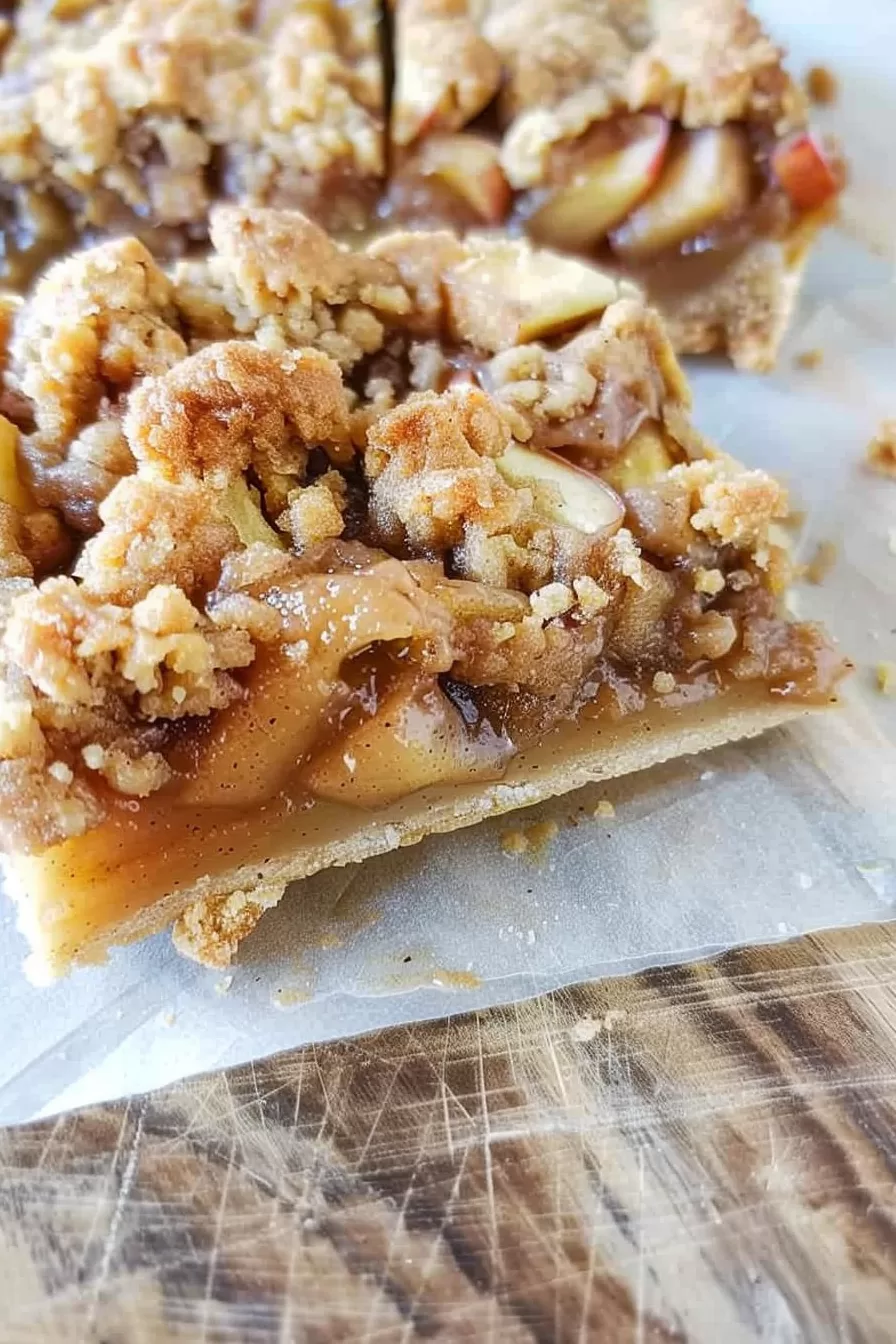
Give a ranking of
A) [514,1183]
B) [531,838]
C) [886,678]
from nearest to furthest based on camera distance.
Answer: [514,1183] < [531,838] < [886,678]

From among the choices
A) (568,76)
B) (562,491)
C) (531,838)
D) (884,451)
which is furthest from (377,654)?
(568,76)

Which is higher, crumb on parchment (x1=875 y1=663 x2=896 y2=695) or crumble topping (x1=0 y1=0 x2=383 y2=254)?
crumble topping (x1=0 y1=0 x2=383 y2=254)

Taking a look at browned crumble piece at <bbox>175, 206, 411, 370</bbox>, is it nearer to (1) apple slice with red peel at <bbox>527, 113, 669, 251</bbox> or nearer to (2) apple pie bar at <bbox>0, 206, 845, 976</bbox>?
(2) apple pie bar at <bbox>0, 206, 845, 976</bbox>

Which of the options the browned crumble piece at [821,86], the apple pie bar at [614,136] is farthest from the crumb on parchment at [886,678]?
the browned crumble piece at [821,86]

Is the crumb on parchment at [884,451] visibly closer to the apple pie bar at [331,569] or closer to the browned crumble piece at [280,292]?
the apple pie bar at [331,569]

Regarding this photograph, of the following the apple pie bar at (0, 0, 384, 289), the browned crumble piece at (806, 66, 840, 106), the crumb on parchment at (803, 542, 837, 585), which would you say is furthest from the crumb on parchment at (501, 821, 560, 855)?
the browned crumble piece at (806, 66, 840, 106)

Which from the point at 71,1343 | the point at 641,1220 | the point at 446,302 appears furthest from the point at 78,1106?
the point at 446,302

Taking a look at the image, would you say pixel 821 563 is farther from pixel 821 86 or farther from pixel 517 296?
pixel 821 86
